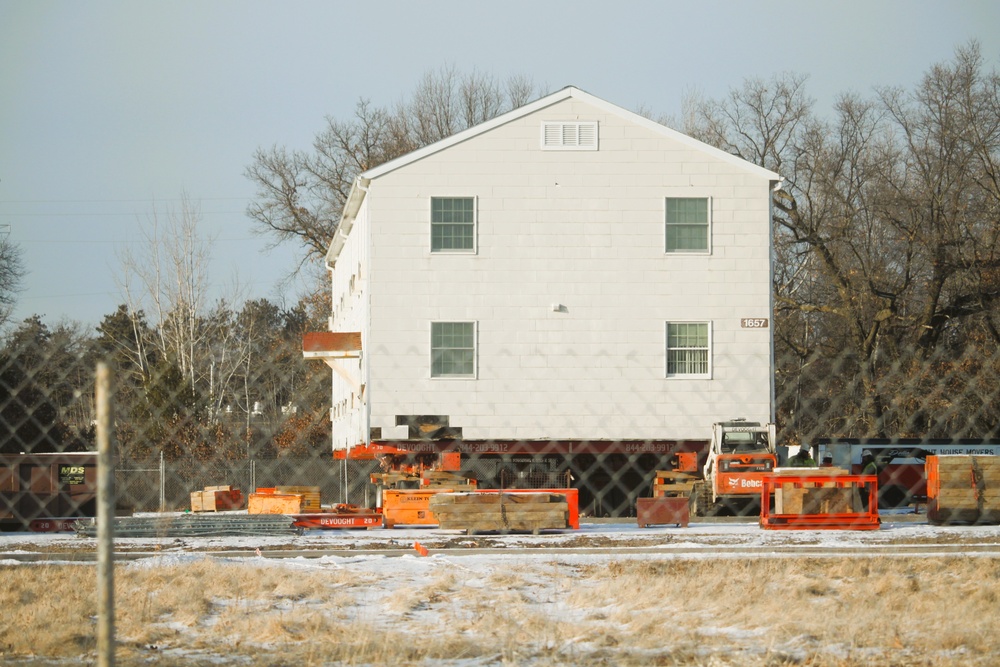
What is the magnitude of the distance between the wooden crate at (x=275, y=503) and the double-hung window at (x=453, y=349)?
15.9 feet

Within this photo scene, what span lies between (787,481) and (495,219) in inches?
424

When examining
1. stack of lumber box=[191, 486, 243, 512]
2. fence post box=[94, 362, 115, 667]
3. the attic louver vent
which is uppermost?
the attic louver vent

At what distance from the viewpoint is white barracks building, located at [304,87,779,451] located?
101ft

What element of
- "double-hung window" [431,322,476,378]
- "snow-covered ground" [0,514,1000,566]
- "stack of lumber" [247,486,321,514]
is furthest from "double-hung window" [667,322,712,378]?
"stack of lumber" [247,486,321,514]

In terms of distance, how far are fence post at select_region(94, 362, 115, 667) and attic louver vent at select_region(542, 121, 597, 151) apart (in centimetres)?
2599

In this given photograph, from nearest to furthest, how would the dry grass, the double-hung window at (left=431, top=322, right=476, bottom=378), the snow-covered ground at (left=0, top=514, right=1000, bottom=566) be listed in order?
the dry grass → the snow-covered ground at (left=0, top=514, right=1000, bottom=566) → the double-hung window at (left=431, top=322, right=476, bottom=378)

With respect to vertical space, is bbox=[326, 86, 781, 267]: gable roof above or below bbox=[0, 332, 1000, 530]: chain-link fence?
above

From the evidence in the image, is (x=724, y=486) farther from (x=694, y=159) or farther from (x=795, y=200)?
(x=795, y=200)

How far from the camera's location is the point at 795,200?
4762 cm

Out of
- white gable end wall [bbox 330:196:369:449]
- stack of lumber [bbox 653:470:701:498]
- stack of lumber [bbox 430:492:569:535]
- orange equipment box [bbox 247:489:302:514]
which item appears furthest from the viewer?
white gable end wall [bbox 330:196:369:449]

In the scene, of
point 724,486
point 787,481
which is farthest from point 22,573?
point 724,486

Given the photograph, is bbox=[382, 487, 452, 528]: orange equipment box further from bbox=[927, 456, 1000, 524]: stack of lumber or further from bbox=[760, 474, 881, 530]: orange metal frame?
bbox=[927, 456, 1000, 524]: stack of lumber

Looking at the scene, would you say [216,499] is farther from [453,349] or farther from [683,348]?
[683,348]

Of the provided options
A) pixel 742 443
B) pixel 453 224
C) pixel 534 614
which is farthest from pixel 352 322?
pixel 534 614
